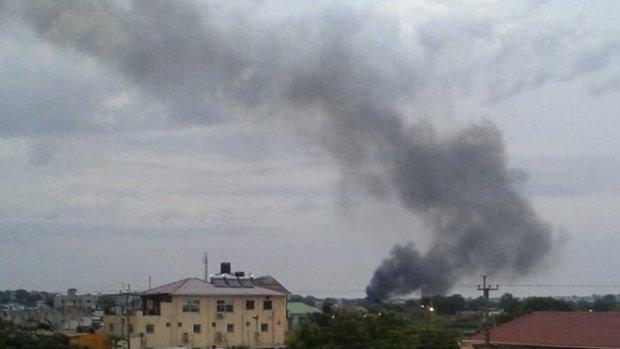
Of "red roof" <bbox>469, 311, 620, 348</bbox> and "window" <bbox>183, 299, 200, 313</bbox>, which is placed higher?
"window" <bbox>183, 299, 200, 313</bbox>

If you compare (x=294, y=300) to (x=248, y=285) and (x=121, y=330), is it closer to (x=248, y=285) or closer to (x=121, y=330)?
(x=248, y=285)

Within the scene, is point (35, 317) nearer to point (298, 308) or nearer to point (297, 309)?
point (297, 309)

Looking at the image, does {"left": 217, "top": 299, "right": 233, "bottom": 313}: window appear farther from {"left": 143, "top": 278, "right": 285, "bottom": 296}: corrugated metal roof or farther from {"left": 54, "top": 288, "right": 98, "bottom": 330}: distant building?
{"left": 54, "top": 288, "right": 98, "bottom": 330}: distant building

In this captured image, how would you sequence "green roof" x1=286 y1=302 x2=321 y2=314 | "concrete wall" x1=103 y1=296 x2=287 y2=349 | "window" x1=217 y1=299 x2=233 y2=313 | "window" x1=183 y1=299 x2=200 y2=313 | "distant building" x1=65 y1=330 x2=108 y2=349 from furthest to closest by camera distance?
"green roof" x1=286 y1=302 x2=321 y2=314 < "window" x1=217 y1=299 x2=233 y2=313 < "window" x1=183 y1=299 x2=200 y2=313 < "concrete wall" x1=103 y1=296 x2=287 y2=349 < "distant building" x1=65 y1=330 x2=108 y2=349

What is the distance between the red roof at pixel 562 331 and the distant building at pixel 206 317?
15.8 m

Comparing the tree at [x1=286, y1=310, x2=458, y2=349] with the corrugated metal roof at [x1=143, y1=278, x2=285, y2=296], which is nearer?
the tree at [x1=286, y1=310, x2=458, y2=349]

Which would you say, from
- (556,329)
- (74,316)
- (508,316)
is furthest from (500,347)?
(74,316)

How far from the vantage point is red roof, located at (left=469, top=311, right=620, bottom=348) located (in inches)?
1073

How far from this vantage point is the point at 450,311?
6066cm

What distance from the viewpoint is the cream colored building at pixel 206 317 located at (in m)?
41.7

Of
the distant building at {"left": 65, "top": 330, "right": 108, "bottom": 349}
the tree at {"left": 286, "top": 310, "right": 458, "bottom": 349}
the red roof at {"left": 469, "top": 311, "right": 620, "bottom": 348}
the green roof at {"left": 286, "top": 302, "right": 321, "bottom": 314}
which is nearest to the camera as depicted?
the red roof at {"left": 469, "top": 311, "right": 620, "bottom": 348}

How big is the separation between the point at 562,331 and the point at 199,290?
19.5 meters

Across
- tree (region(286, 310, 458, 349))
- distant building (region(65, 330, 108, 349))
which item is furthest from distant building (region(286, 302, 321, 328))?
tree (region(286, 310, 458, 349))

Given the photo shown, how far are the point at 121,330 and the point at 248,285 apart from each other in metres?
6.90
